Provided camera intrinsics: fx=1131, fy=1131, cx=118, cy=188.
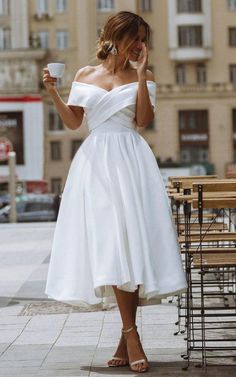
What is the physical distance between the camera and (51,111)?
66.9 meters

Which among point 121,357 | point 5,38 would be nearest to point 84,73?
point 121,357

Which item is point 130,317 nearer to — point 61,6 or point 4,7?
point 61,6

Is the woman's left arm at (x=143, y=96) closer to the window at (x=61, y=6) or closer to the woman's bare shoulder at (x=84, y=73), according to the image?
the woman's bare shoulder at (x=84, y=73)

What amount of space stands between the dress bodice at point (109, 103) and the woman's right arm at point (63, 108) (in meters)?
0.08

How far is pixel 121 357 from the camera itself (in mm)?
6289

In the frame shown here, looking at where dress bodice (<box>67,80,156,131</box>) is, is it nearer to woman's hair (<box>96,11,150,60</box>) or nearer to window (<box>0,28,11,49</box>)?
woman's hair (<box>96,11,150,60</box>)

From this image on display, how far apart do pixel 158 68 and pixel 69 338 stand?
2322 inches

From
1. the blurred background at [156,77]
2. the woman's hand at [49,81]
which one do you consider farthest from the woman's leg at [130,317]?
the blurred background at [156,77]

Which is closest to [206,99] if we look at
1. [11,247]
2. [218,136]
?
[218,136]

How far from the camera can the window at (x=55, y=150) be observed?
220 feet

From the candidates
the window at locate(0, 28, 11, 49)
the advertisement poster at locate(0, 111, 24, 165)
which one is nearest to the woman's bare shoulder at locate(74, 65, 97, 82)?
the window at locate(0, 28, 11, 49)

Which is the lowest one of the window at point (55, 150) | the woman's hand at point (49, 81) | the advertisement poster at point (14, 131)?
the window at point (55, 150)

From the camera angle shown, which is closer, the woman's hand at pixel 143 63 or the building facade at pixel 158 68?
the woman's hand at pixel 143 63

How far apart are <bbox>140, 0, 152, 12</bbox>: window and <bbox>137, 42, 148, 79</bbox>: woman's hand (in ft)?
198
